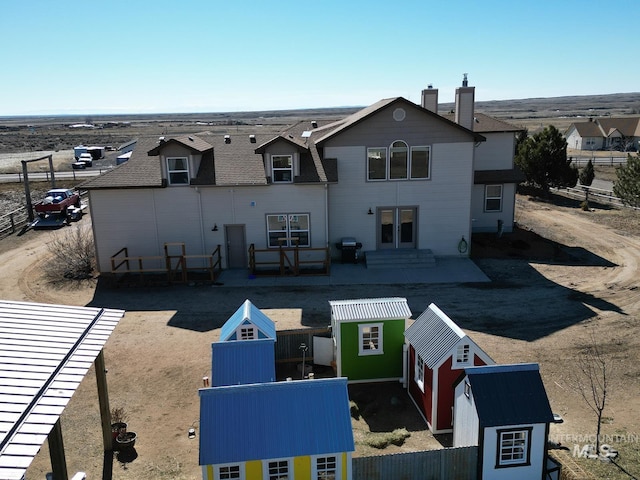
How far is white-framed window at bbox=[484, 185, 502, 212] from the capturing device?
28547mm

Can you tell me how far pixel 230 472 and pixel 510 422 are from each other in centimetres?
506

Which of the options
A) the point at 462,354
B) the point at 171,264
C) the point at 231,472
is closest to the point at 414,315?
the point at 462,354

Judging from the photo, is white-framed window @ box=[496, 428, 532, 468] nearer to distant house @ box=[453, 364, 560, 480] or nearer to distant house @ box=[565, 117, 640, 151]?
distant house @ box=[453, 364, 560, 480]

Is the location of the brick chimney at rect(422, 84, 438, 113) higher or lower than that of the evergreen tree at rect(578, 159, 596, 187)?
higher

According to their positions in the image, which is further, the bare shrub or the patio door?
the patio door

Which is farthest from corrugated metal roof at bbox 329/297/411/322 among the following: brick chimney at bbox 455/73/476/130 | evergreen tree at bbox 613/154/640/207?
evergreen tree at bbox 613/154/640/207

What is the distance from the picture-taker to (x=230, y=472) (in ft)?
30.6

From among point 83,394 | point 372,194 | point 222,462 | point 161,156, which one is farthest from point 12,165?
point 222,462

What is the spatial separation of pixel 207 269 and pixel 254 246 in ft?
7.37

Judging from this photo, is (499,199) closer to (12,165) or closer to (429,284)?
(429,284)

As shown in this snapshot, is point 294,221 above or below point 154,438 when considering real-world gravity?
above

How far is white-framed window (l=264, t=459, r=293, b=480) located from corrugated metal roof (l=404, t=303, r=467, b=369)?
13.4 feet

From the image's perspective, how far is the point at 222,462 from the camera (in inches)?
359

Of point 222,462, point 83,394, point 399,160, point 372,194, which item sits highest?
point 399,160
